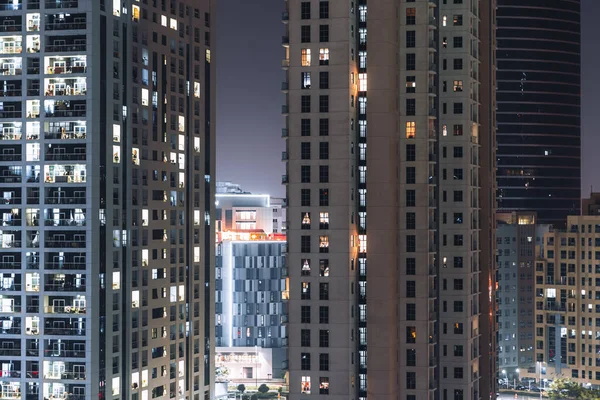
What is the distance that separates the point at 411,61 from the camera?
15575cm

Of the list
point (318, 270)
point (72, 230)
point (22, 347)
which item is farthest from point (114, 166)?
point (318, 270)

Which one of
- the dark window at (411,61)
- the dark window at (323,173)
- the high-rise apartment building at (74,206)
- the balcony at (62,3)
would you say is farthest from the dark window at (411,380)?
the balcony at (62,3)

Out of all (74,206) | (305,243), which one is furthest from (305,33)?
(74,206)

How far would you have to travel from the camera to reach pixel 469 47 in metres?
166

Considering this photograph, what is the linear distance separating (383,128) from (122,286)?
156ft

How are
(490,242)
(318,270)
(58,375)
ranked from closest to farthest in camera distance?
(318,270), (58,375), (490,242)

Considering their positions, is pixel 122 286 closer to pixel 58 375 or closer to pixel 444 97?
pixel 58 375

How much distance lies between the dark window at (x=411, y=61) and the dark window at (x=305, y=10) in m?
18.0

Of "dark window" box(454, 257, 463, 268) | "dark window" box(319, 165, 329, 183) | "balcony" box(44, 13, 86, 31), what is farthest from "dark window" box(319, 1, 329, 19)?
"dark window" box(454, 257, 463, 268)

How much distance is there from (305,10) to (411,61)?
18.9 meters

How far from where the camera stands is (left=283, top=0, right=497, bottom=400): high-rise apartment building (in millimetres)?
143625

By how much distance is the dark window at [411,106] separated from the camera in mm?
155000

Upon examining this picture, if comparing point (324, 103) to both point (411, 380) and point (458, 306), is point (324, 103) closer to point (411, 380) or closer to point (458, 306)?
point (458, 306)

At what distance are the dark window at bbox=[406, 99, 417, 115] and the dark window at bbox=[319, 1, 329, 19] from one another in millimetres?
18424
